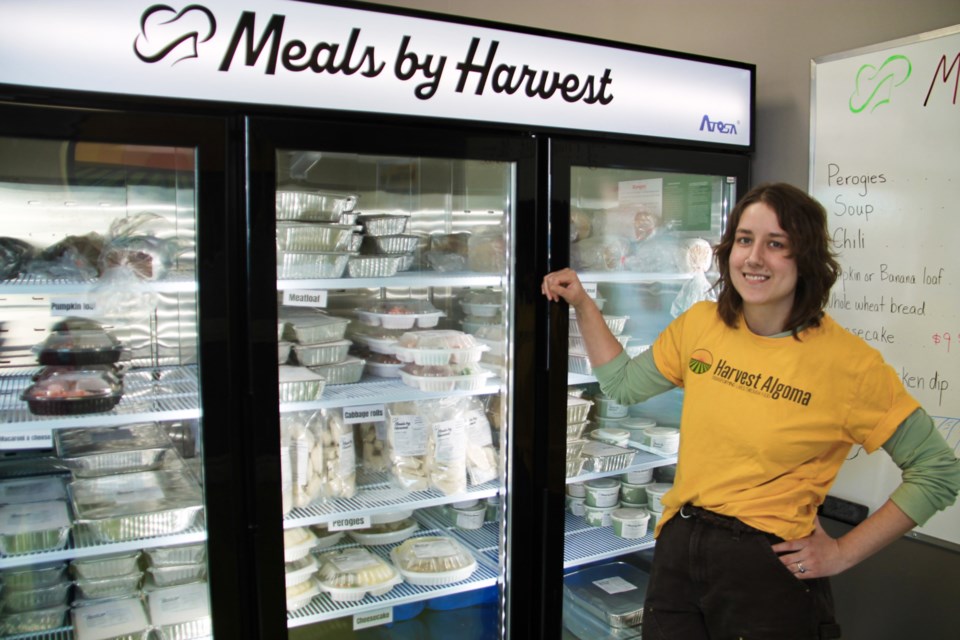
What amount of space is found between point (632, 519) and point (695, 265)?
994 mm

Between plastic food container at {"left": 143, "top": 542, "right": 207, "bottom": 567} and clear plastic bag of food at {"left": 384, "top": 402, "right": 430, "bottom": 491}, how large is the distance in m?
0.63

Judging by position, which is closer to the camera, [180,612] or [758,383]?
[758,383]

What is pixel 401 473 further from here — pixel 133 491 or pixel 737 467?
pixel 737 467

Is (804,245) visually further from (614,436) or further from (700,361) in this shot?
(614,436)

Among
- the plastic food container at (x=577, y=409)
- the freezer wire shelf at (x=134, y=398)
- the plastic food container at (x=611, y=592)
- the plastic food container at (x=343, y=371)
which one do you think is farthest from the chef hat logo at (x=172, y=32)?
the plastic food container at (x=611, y=592)

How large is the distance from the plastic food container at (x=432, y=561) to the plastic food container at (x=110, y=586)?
31.5 inches

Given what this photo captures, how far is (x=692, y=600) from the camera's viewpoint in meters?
1.82

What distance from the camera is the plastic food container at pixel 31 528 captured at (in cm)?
182

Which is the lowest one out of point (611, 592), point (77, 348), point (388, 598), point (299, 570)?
point (611, 592)

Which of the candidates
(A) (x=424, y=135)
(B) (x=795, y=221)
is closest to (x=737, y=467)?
(B) (x=795, y=221)

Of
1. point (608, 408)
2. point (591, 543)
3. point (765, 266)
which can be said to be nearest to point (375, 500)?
point (591, 543)

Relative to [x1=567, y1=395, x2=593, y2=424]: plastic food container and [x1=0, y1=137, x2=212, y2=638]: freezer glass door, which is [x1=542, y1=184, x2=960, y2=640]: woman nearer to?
[x1=567, y1=395, x2=593, y2=424]: plastic food container

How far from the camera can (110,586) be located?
2053 mm

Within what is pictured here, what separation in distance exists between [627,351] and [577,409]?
1.10 ft
